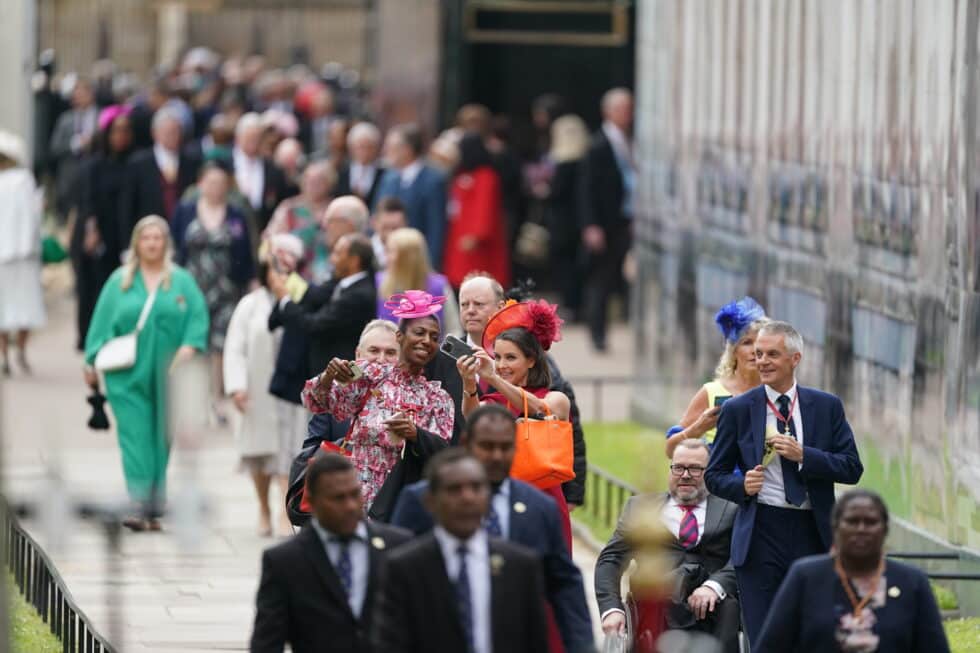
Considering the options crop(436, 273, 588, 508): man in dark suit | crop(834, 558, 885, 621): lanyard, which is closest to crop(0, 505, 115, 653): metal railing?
crop(436, 273, 588, 508): man in dark suit

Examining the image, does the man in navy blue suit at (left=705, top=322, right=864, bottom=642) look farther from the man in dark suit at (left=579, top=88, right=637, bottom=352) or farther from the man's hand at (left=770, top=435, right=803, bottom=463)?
the man in dark suit at (left=579, top=88, right=637, bottom=352)

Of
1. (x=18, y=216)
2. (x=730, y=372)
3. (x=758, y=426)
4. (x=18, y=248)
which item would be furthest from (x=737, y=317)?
(x=18, y=248)

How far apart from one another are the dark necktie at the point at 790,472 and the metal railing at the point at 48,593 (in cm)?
241

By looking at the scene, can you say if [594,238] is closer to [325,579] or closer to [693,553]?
[693,553]

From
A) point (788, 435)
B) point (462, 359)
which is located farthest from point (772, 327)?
point (462, 359)

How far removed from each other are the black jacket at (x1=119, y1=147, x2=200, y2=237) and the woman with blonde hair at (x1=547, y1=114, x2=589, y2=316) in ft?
15.6

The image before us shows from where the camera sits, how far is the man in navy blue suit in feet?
32.4

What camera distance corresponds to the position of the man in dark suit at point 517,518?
8000 mm

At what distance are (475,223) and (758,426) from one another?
13759 mm

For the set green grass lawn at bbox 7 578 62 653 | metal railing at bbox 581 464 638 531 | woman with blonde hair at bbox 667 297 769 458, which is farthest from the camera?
metal railing at bbox 581 464 638 531

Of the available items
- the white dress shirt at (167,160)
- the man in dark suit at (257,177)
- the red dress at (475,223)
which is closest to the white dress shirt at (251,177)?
the man in dark suit at (257,177)

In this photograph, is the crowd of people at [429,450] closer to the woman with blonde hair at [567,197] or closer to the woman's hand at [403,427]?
the woman's hand at [403,427]

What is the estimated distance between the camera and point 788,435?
982 cm

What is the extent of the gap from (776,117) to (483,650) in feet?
33.1
